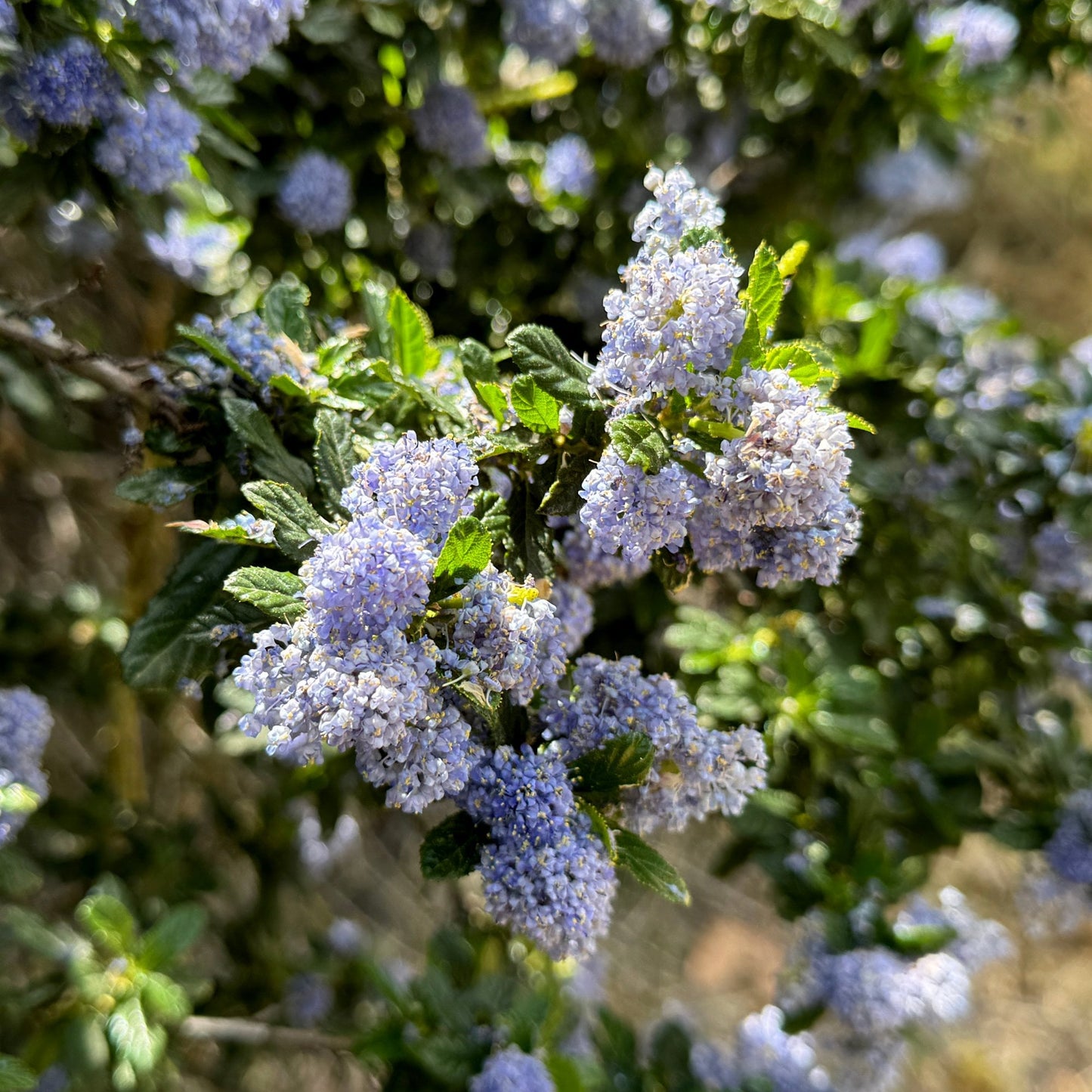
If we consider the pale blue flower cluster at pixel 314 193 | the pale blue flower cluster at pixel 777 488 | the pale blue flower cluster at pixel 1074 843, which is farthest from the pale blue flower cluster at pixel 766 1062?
the pale blue flower cluster at pixel 314 193

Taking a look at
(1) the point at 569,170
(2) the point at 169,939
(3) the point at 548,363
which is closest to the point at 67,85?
(3) the point at 548,363

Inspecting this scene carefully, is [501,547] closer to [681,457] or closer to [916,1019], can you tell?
[681,457]

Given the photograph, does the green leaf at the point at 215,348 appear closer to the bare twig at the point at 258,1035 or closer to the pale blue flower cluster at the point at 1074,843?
the bare twig at the point at 258,1035

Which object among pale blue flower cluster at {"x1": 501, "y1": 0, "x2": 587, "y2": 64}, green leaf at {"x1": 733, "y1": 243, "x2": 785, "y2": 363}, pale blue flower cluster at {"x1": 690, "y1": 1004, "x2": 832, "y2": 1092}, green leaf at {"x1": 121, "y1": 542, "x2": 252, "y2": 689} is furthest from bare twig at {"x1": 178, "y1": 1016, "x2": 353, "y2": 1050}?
pale blue flower cluster at {"x1": 501, "y1": 0, "x2": 587, "y2": 64}

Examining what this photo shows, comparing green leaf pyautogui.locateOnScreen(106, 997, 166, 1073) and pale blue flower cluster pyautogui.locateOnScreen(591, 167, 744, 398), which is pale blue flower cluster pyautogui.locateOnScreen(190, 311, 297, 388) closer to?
pale blue flower cluster pyautogui.locateOnScreen(591, 167, 744, 398)

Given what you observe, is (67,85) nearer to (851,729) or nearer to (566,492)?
(566,492)

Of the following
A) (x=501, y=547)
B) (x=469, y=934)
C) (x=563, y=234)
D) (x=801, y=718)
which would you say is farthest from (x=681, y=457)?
(x=469, y=934)
